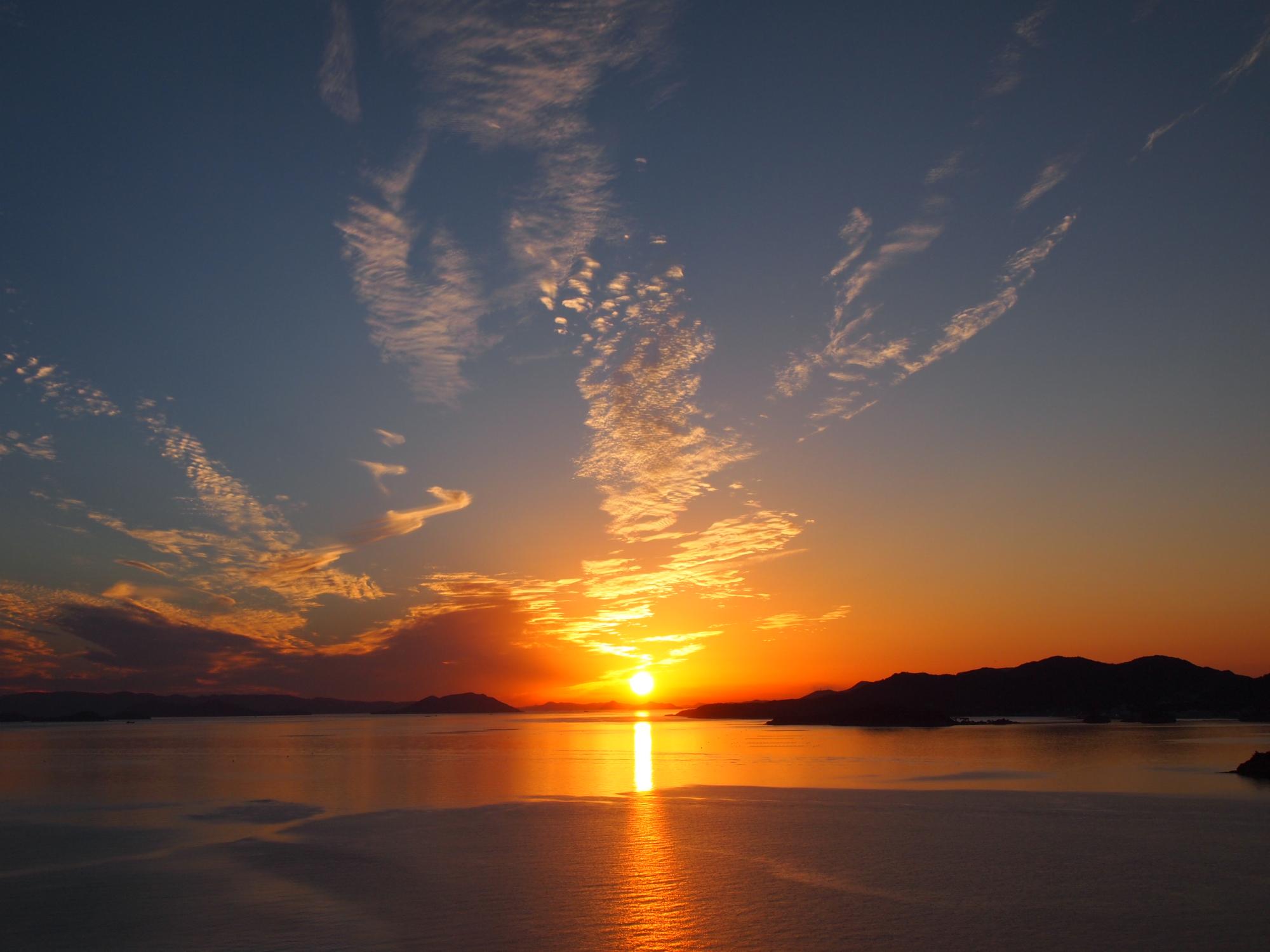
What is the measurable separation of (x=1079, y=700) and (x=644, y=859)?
183m

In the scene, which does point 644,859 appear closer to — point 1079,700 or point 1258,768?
point 1258,768

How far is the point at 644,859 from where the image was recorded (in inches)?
956

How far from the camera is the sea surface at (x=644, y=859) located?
1680 centimetres

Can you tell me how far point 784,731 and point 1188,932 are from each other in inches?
4115

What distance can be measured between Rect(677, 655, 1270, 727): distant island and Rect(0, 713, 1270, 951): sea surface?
93543 millimetres

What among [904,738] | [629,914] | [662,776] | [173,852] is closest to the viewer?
[629,914]

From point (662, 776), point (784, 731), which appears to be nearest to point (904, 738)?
point (784, 731)

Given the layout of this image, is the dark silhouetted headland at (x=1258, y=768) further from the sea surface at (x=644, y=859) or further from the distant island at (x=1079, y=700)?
the distant island at (x=1079, y=700)

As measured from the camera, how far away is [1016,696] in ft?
629

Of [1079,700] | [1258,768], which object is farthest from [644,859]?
[1079,700]

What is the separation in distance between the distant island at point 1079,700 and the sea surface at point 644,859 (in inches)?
3683

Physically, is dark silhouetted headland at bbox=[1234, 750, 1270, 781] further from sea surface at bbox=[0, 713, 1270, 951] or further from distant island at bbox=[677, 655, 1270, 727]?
distant island at bbox=[677, 655, 1270, 727]

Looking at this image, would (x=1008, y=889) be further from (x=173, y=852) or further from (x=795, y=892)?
(x=173, y=852)

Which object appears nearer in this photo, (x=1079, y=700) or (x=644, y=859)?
(x=644, y=859)
